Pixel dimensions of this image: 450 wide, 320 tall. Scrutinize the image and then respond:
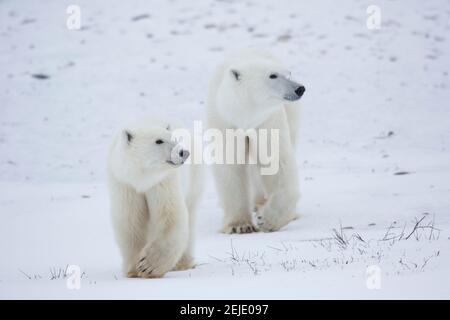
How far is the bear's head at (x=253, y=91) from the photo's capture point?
6.41m

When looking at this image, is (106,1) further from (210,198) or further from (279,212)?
(279,212)

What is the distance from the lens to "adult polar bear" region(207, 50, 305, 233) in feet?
21.2

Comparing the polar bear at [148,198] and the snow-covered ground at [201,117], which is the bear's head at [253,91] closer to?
the snow-covered ground at [201,117]

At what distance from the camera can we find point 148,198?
4.83 meters

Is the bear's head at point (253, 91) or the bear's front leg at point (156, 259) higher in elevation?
the bear's head at point (253, 91)

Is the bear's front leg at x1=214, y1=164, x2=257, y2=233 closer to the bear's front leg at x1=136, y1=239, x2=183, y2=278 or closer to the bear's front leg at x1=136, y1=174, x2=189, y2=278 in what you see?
the bear's front leg at x1=136, y1=174, x2=189, y2=278

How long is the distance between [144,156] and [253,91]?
208cm

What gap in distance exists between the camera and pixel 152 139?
15.4 feet

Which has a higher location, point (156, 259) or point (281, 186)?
point (281, 186)

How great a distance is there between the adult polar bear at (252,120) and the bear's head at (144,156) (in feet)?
6.10

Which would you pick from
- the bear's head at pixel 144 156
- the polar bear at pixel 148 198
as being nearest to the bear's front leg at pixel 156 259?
the polar bear at pixel 148 198

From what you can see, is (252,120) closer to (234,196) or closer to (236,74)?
(236,74)

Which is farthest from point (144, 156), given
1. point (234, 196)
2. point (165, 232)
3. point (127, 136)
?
point (234, 196)

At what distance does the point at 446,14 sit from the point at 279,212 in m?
10.8
